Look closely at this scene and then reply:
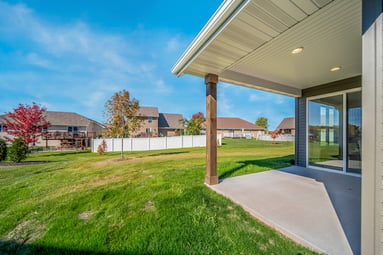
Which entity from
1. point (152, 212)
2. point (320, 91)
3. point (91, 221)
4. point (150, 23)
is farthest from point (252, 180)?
point (150, 23)

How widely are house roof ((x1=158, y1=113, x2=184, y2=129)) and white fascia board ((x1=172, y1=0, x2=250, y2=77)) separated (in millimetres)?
23076

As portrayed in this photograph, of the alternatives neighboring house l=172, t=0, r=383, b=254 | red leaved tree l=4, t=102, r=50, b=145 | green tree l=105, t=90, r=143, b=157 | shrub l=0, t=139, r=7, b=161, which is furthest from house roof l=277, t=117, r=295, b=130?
shrub l=0, t=139, r=7, b=161

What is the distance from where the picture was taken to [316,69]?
3.53 m

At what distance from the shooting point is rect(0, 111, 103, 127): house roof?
19.5 meters

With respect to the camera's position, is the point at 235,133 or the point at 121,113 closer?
the point at 121,113

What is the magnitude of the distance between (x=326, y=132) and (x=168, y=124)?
23366 mm

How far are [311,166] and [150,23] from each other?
12.1 meters

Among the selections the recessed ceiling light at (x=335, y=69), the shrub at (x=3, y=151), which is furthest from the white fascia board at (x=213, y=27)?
the shrub at (x=3, y=151)

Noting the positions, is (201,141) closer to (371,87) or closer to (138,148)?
(138,148)

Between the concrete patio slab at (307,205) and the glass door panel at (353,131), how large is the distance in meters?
0.48

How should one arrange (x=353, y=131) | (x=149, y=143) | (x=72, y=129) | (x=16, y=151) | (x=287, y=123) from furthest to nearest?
(x=287, y=123) → (x=72, y=129) → (x=149, y=143) → (x=16, y=151) → (x=353, y=131)

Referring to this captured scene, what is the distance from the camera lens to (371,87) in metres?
1.24

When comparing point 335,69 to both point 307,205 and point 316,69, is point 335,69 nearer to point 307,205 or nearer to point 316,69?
point 316,69

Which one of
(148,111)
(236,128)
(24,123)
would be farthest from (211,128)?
(236,128)
